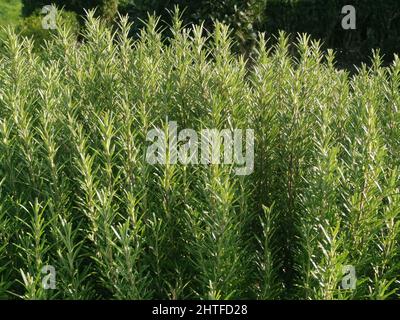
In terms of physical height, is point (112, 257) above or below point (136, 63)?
below

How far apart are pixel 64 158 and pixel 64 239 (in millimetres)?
444

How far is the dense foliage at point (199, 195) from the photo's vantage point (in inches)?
70.0

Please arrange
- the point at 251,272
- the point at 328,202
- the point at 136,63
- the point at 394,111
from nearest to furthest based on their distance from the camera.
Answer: the point at 328,202 → the point at 251,272 → the point at 394,111 → the point at 136,63

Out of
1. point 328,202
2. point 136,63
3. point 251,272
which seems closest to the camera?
point 328,202

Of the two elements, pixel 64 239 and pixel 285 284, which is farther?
pixel 285 284

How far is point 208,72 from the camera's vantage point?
2.46 meters

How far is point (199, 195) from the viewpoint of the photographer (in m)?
2.09

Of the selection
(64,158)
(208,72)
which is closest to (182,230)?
(64,158)

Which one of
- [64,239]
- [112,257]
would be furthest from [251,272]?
[64,239]

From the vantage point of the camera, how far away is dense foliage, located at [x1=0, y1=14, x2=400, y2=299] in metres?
1.78

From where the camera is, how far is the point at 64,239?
69.2 inches
